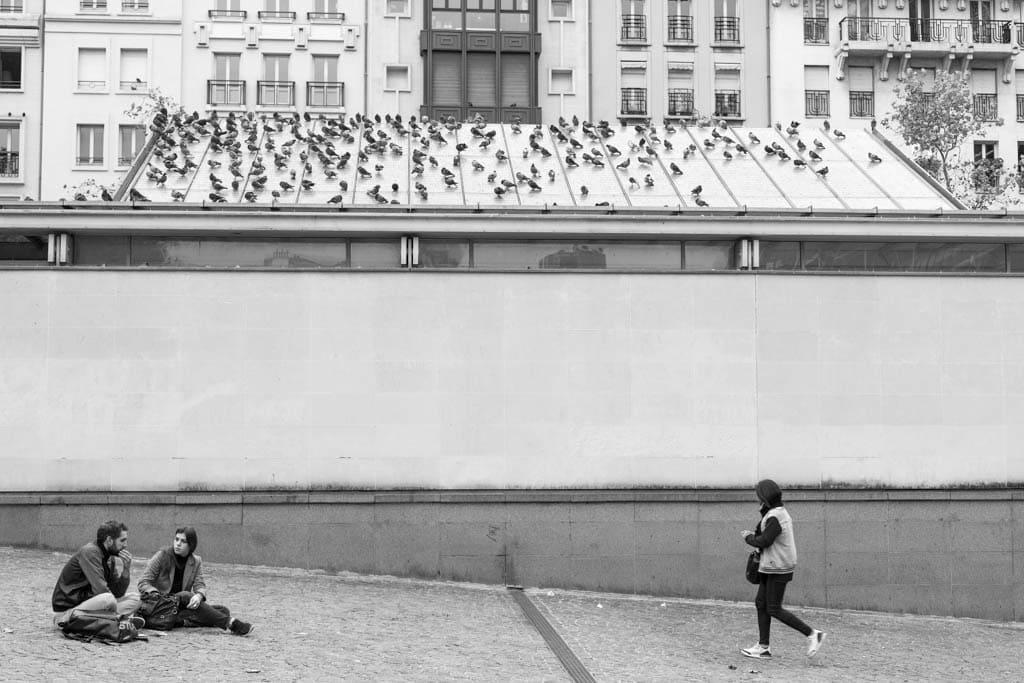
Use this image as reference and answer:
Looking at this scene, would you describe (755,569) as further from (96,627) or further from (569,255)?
(569,255)

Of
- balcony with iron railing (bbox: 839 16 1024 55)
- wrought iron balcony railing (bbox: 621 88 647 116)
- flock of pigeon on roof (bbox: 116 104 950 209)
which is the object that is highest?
balcony with iron railing (bbox: 839 16 1024 55)

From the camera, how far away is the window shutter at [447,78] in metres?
48.0

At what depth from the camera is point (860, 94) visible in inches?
1991

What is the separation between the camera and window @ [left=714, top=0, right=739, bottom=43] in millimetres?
50375

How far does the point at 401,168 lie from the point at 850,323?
8.41 meters

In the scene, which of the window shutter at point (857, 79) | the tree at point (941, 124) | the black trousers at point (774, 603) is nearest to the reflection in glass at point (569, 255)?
the black trousers at point (774, 603)

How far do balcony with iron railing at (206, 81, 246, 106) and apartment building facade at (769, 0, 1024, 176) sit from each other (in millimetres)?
22088

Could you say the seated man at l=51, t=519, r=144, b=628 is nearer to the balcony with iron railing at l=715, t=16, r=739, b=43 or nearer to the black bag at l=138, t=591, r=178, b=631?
the black bag at l=138, t=591, r=178, b=631

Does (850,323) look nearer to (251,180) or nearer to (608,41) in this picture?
(251,180)

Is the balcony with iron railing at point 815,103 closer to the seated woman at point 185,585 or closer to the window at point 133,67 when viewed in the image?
the window at point 133,67

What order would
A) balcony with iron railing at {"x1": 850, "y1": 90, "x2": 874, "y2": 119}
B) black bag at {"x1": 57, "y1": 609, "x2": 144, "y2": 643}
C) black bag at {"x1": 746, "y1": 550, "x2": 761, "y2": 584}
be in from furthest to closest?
balcony with iron railing at {"x1": 850, "y1": 90, "x2": 874, "y2": 119} < black bag at {"x1": 746, "y1": 550, "x2": 761, "y2": 584} < black bag at {"x1": 57, "y1": 609, "x2": 144, "y2": 643}

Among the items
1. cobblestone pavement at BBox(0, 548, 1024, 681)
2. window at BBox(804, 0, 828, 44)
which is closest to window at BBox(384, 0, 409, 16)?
window at BBox(804, 0, 828, 44)

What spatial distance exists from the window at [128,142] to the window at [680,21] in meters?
22.2

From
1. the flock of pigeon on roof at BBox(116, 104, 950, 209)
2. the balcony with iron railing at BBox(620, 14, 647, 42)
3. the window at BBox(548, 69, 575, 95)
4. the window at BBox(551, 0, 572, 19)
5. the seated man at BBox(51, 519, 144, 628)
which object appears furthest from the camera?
the balcony with iron railing at BBox(620, 14, 647, 42)
